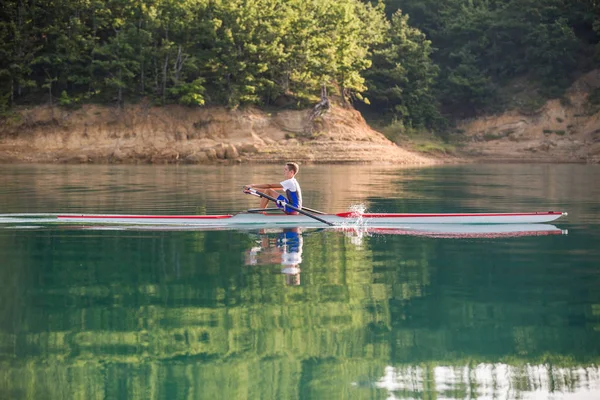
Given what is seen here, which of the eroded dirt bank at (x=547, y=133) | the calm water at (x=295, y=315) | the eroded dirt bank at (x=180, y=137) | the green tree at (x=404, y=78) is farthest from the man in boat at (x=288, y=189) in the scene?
the green tree at (x=404, y=78)

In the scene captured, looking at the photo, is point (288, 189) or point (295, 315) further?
point (288, 189)

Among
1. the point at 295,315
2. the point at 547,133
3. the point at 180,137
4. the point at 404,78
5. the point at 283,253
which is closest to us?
the point at 295,315

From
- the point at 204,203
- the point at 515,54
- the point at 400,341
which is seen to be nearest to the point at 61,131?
the point at 204,203

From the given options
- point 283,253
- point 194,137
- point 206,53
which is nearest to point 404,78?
point 206,53

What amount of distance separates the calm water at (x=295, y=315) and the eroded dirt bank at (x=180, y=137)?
40170 mm

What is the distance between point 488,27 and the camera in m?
76.8

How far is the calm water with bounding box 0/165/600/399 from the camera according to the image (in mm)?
7895

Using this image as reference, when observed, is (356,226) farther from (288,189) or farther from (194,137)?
(194,137)

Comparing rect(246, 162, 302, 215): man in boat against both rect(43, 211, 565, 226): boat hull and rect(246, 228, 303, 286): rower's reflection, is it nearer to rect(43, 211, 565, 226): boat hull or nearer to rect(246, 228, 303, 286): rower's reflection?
rect(43, 211, 565, 226): boat hull

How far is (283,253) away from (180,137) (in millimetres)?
46426

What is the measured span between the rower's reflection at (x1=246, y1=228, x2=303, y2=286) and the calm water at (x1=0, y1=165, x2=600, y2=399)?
0.05 m

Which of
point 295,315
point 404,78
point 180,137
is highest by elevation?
point 404,78

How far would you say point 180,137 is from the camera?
200 ft

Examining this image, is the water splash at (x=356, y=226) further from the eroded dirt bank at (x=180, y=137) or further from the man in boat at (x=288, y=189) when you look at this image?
the eroded dirt bank at (x=180, y=137)
